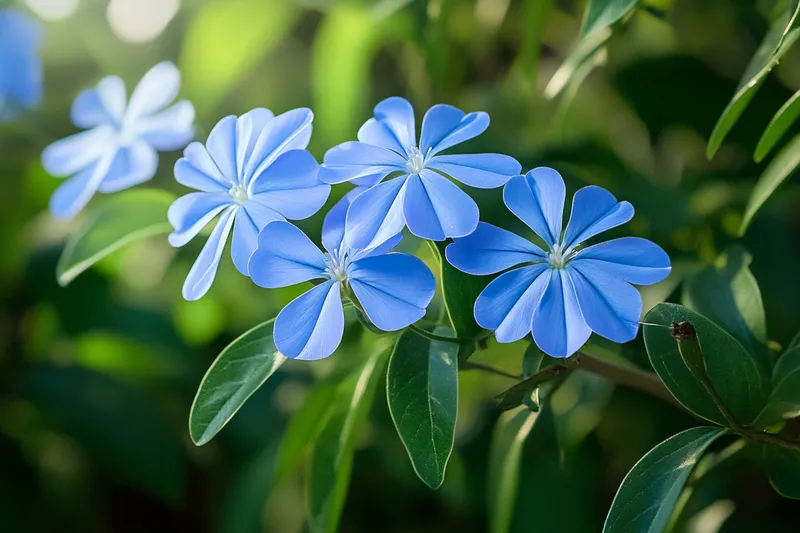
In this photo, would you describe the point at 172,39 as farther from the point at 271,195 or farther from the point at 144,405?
the point at 271,195

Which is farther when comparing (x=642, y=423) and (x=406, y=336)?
(x=642, y=423)

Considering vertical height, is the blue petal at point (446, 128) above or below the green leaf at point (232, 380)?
above

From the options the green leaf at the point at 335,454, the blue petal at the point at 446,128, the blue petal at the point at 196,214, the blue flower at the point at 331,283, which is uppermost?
the blue petal at the point at 446,128

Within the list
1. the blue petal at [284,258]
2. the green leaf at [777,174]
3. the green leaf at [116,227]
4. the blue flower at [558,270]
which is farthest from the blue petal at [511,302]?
the green leaf at [116,227]

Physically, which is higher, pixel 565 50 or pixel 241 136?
pixel 565 50

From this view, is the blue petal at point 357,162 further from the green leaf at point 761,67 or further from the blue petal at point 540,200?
the green leaf at point 761,67

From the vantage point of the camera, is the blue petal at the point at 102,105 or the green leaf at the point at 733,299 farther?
the blue petal at the point at 102,105

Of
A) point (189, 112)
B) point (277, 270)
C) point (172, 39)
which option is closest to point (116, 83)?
point (189, 112)

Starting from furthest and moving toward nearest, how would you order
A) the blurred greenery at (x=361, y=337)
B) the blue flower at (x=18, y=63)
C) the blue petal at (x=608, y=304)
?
the blue flower at (x=18, y=63) < the blurred greenery at (x=361, y=337) < the blue petal at (x=608, y=304)
